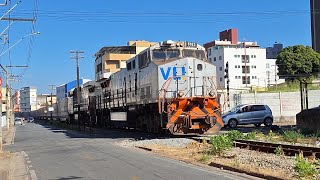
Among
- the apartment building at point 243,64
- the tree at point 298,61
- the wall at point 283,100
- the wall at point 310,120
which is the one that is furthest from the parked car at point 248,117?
the apartment building at point 243,64

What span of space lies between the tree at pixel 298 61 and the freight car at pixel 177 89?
188ft

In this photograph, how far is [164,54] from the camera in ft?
71.8

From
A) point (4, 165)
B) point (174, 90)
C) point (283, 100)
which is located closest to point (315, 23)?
point (283, 100)

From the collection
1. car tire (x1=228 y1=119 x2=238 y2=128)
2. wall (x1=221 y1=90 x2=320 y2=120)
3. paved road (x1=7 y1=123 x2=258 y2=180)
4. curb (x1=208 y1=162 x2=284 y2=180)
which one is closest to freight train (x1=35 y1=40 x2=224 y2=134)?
paved road (x1=7 y1=123 x2=258 y2=180)

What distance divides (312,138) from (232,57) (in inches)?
3624

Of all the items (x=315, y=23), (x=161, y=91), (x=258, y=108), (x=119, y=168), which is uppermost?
(x=315, y=23)

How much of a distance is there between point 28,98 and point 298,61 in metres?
101

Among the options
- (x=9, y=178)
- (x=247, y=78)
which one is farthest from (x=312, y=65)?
(x=9, y=178)

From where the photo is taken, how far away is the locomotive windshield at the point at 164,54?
2181cm

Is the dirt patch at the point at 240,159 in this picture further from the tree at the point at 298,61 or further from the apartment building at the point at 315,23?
the apartment building at the point at 315,23

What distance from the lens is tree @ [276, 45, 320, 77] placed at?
76375mm

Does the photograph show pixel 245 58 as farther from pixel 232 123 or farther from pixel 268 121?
pixel 232 123

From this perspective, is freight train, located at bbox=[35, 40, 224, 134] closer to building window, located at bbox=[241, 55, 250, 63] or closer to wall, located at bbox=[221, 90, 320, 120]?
wall, located at bbox=[221, 90, 320, 120]

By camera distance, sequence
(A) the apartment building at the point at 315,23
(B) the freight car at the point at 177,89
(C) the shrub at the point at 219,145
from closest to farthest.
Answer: (C) the shrub at the point at 219,145
(B) the freight car at the point at 177,89
(A) the apartment building at the point at 315,23
